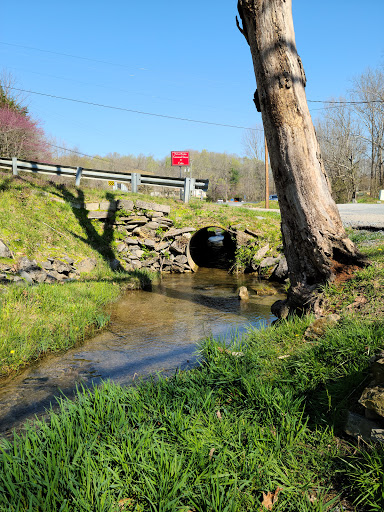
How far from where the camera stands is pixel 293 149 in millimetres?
4738

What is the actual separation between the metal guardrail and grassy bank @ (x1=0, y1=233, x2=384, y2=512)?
38.3 ft

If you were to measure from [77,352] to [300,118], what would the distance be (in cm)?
465

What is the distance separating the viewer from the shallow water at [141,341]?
4.12m

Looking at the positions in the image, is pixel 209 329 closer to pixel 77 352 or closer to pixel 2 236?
pixel 77 352

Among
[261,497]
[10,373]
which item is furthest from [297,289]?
[10,373]

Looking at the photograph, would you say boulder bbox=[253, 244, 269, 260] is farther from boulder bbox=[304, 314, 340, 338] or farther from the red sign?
the red sign

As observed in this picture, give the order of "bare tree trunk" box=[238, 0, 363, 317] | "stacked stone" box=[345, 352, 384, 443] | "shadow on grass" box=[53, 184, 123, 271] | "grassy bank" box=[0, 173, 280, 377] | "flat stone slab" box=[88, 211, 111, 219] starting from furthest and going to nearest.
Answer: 1. "flat stone slab" box=[88, 211, 111, 219]
2. "shadow on grass" box=[53, 184, 123, 271]
3. "grassy bank" box=[0, 173, 280, 377]
4. "bare tree trunk" box=[238, 0, 363, 317]
5. "stacked stone" box=[345, 352, 384, 443]

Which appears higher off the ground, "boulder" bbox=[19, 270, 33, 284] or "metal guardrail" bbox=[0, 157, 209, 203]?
"metal guardrail" bbox=[0, 157, 209, 203]

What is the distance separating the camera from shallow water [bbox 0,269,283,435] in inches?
162

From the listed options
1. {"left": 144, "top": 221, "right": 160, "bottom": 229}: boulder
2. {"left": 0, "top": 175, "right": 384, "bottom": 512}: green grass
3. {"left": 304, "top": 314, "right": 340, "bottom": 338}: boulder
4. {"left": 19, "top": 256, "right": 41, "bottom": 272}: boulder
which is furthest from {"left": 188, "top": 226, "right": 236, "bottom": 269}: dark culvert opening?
{"left": 0, "top": 175, "right": 384, "bottom": 512}: green grass

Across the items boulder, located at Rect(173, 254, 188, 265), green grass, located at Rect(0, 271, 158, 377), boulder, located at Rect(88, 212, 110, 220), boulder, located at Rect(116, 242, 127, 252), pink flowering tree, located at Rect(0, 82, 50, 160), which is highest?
pink flowering tree, located at Rect(0, 82, 50, 160)

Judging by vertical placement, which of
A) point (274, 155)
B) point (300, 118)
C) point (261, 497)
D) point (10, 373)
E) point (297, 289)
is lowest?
point (10, 373)

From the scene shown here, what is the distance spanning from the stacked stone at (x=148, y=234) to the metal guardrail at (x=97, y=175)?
1814 mm

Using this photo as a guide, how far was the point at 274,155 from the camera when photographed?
16.2 ft
